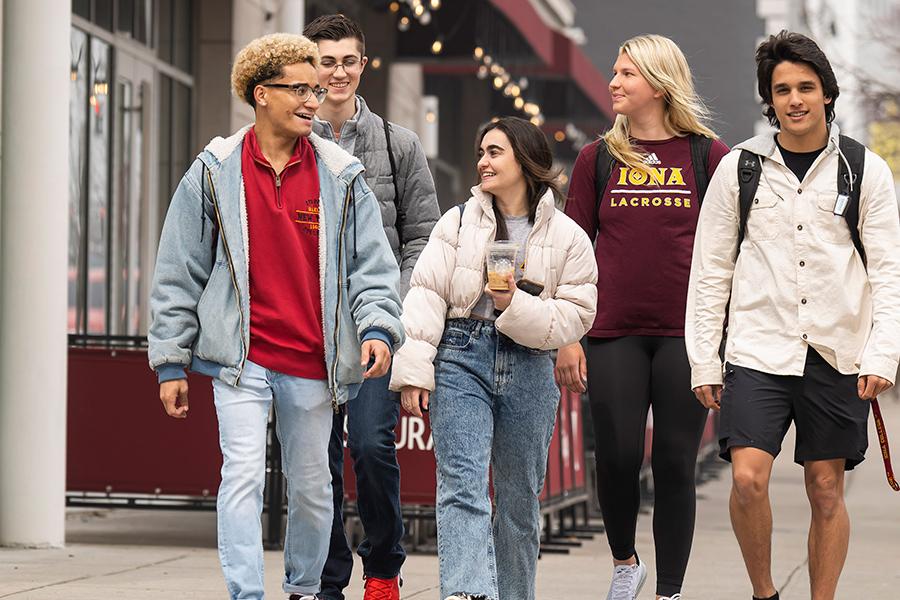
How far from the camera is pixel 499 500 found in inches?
A: 250

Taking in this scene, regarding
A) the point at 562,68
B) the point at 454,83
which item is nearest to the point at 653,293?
the point at 562,68

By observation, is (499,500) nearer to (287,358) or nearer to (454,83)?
(287,358)

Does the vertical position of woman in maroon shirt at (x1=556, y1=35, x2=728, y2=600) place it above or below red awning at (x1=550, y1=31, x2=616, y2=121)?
below

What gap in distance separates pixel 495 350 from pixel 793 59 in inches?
56.7

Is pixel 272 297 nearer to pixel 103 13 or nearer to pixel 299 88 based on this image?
pixel 299 88

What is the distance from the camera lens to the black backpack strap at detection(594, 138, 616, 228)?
684cm

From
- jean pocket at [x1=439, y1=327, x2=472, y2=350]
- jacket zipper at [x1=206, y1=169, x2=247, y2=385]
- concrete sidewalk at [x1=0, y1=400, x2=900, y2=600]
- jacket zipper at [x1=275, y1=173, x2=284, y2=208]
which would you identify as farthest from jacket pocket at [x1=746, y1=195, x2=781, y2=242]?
concrete sidewalk at [x1=0, y1=400, x2=900, y2=600]

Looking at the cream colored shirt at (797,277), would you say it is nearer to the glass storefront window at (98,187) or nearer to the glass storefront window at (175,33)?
the glass storefront window at (98,187)

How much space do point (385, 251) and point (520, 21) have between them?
14.8 m

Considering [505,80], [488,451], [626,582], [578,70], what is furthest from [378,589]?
[578,70]

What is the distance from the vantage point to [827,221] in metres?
6.17

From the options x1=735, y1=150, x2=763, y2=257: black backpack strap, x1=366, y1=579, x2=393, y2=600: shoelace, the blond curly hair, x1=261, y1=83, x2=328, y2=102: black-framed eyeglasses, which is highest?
the blond curly hair

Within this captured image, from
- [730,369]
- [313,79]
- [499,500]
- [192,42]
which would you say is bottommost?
[499,500]

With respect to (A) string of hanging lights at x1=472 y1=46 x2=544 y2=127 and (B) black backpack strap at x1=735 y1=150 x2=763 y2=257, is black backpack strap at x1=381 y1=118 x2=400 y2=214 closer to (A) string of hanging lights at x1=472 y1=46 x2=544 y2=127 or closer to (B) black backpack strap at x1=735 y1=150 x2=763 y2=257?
(B) black backpack strap at x1=735 y1=150 x2=763 y2=257
